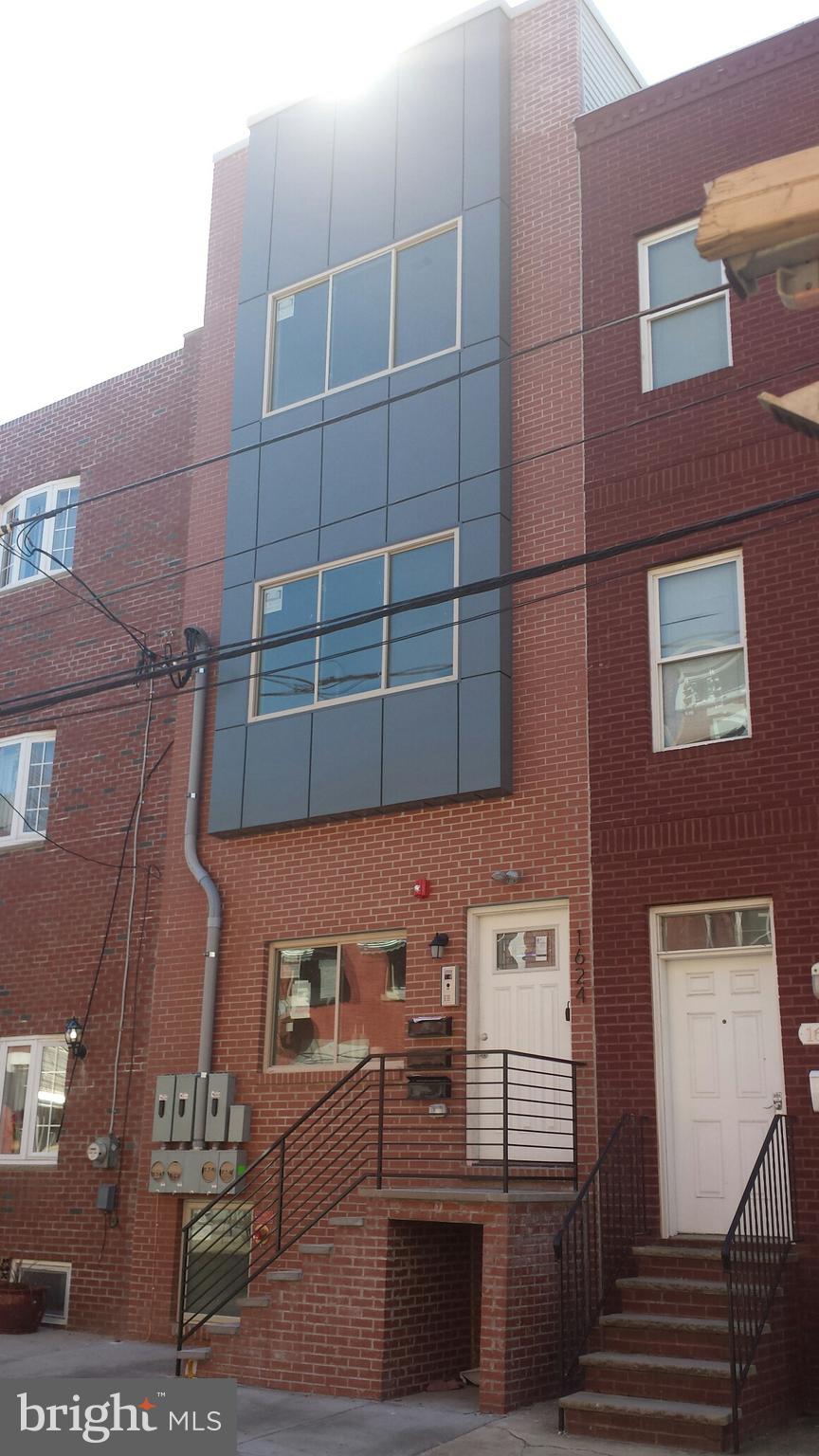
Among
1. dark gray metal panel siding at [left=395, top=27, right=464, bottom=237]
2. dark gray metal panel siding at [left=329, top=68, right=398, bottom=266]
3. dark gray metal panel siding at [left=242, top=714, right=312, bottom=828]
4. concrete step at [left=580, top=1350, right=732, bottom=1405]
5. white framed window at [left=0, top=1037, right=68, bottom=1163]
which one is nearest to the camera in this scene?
concrete step at [left=580, top=1350, right=732, bottom=1405]

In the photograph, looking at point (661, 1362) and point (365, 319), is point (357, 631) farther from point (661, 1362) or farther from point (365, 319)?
point (661, 1362)

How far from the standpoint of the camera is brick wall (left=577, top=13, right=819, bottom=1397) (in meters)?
10.7

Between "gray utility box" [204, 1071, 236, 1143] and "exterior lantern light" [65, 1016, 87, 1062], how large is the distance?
2.24 metres

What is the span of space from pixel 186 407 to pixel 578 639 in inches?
274

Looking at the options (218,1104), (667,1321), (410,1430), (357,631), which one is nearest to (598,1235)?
(667,1321)

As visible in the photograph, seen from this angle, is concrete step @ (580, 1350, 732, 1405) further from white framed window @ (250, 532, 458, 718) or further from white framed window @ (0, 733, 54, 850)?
white framed window @ (0, 733, 54, 850)

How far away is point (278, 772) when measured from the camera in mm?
14016

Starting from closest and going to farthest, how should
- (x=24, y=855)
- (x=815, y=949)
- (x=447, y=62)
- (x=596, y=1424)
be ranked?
1. (x=596, y=1424)
2. (x=815, y=949)
3. (x=447, y=62)
4. (x=24, y=855)

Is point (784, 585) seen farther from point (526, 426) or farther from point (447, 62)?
point (447, 62)

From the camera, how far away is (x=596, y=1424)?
28.2ft

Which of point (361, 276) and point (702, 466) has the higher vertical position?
point (361, 276)

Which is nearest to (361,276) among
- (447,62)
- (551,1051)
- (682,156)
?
(447,62)

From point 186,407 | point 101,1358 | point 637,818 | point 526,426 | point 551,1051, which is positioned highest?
point 186,407

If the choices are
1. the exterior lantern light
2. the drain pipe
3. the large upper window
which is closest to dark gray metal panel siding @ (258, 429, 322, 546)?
the large upper window
